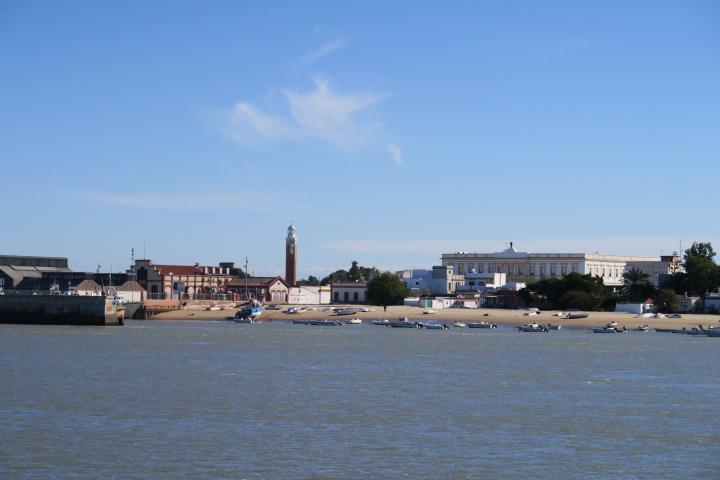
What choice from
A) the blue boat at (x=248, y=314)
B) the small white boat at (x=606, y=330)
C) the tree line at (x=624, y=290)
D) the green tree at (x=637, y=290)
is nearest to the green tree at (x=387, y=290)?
the tree line at (x=624, y=290)

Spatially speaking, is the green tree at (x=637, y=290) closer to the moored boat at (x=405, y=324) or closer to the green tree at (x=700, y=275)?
the green tree at (x=700, y=275)

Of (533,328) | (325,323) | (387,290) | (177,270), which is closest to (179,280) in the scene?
(177,270)

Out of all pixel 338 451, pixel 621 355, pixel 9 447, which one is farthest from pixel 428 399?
pixel 621 355

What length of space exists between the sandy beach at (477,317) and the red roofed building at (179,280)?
33.7 feet

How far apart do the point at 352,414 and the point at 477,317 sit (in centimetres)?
11401

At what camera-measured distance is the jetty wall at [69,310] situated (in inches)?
5182

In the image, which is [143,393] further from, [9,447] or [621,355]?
[621,355]

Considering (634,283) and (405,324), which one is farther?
(634,283)

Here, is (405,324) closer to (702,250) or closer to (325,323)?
(325,323)

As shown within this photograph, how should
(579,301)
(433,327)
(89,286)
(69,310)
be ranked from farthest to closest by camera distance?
(89,286)
(579,301)
(433,327)
(69,310)

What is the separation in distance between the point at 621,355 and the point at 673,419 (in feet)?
141

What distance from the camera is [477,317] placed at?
159 m

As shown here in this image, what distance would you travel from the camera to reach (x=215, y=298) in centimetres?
18800

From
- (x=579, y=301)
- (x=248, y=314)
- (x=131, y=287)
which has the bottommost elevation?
(x=248, y=314)
